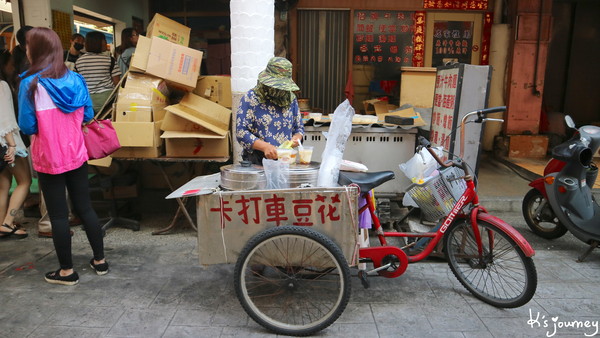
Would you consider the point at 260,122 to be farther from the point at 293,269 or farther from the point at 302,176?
the point at 293,269

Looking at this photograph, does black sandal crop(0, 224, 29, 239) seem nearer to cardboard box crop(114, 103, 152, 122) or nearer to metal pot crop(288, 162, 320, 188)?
cardboard box crop(114, 103, 152, 122)

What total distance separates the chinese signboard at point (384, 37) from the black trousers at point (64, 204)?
5786 mm

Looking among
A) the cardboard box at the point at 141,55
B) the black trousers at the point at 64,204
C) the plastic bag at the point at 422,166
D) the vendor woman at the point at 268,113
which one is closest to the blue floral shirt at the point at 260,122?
the vendor woman at the point at 268,113

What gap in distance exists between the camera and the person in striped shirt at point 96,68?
5691mm

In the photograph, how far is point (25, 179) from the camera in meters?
5.04

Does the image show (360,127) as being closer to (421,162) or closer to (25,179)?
(421,162)

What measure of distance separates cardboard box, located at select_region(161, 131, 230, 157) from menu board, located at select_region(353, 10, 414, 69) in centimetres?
416

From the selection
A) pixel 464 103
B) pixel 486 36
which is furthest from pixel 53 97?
pixel 486 36

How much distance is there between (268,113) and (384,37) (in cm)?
526

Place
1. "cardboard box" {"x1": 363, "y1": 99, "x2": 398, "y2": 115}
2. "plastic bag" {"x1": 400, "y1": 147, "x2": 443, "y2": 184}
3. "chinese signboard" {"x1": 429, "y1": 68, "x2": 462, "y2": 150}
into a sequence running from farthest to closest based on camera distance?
"cardboard box" {"x1": 363, "y1": 99, "x2": 398, "y2": 115}, "chinese signboard" {"x1": 429, "y1": 68, "x2": 462, "y2": 150}, "plastic bag" {"x1": 400, "y1": 147, "x2": 443, "y2": 184}

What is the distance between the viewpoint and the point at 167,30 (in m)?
5.50

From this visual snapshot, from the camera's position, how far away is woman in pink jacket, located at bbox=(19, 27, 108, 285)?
3537 mm

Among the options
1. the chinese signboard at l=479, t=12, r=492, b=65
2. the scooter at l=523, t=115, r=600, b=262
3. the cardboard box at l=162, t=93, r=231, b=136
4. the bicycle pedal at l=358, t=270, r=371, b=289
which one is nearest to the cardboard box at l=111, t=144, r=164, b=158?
the cardboard box at l=162, t=93, r=231, b=136

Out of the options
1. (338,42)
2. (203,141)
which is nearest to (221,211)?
(203,141)
